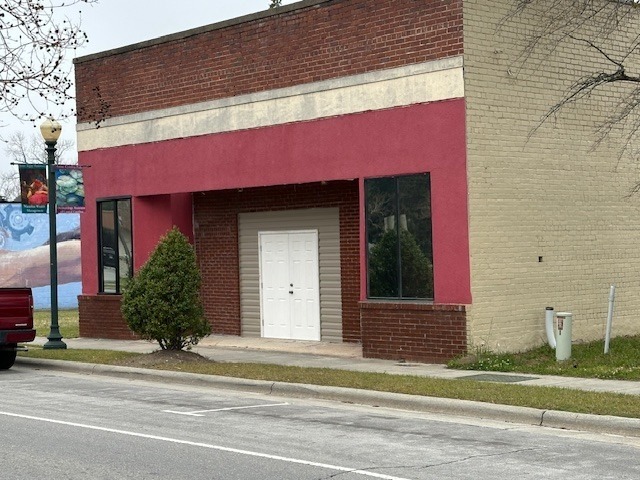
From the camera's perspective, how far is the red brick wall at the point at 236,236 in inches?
874

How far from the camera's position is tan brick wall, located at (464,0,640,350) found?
60.4 feet

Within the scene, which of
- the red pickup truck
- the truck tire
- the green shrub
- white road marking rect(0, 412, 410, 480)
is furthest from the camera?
the truck tire

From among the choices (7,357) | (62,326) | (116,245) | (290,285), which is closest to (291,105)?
(290,285)

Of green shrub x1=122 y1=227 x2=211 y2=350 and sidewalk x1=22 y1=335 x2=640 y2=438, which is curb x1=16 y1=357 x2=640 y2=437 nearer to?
sidewalk x1=22 y1=335 x2=640 y2=438

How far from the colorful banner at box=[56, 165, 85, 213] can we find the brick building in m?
1.86

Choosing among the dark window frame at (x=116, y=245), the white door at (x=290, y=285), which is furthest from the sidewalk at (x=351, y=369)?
the dark window frame at (x=116, y=245)

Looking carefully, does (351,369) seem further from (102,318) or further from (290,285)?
(102,318)

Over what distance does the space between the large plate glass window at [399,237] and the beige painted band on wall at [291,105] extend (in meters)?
1.44

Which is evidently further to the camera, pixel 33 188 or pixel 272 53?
pixel 33 188

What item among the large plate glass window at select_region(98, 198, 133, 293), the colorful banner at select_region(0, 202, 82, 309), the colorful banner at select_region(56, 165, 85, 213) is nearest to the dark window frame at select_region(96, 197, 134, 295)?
the large plate glass window at select_region(98, 198, 133, 293)

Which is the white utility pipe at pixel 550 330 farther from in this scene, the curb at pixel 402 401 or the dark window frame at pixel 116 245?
the dark window frame at pixel 116 245

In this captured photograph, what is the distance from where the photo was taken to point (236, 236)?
2467cm

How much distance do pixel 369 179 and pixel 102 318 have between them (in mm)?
8869

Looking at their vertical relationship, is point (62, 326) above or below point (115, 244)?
below
